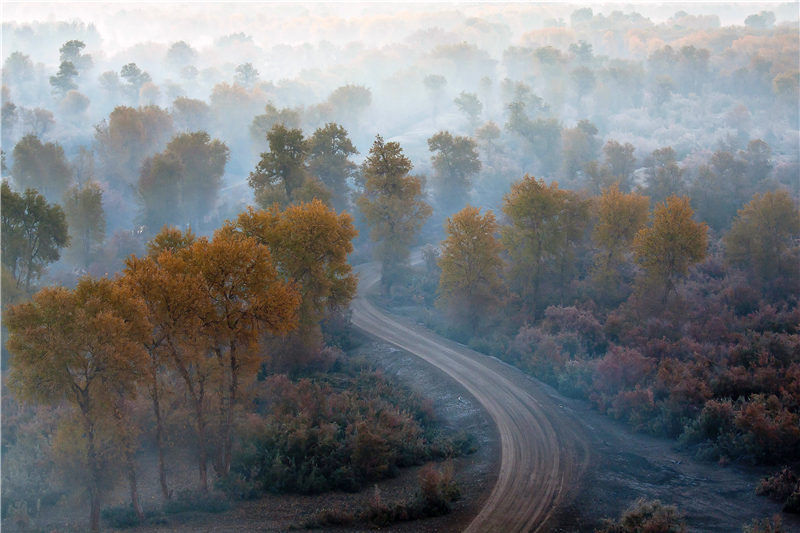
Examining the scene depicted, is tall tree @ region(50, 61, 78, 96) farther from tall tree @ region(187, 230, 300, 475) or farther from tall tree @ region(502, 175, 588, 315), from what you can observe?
tall tree @ region(187, 230, 300, 475)

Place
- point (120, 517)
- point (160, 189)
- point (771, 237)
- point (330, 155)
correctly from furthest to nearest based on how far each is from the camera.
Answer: point (330, 155) < point (160, 189) < point (771, 237) < point (120, 517)

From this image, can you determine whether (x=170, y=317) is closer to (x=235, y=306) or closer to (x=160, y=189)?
(x=235, y=306)

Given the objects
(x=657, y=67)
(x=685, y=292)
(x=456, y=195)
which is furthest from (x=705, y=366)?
(x=657, y=67)

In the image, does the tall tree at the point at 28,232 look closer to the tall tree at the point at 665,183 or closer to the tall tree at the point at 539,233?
the tall tree at the point at 539,233

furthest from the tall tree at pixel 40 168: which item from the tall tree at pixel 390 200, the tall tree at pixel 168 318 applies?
the tall tree at pixel 168 318

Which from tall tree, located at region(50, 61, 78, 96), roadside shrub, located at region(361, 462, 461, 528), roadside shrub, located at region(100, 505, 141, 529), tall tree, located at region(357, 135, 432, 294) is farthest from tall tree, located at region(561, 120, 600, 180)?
tall tree, located at region(50, 61, 78, 96)

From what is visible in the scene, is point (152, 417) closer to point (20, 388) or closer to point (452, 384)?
point (20, 388)

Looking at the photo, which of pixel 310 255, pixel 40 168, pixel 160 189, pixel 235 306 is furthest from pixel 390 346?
pixel 40 168
